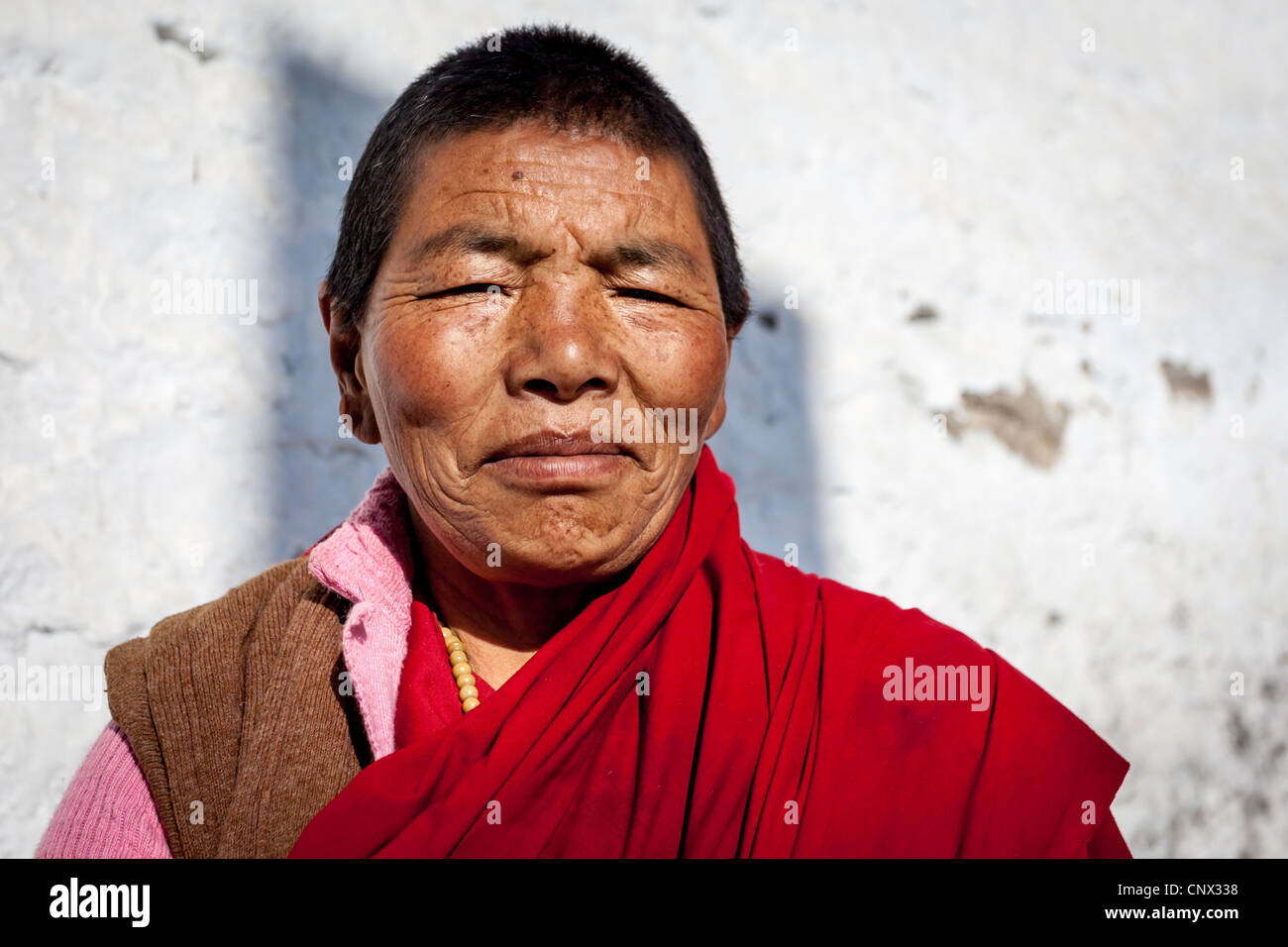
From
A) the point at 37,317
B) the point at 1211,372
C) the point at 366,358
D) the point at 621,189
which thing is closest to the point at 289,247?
the point at 37,317

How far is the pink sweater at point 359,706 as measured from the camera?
4.78 feet

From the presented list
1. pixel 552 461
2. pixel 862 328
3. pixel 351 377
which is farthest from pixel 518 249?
pixel 862 328

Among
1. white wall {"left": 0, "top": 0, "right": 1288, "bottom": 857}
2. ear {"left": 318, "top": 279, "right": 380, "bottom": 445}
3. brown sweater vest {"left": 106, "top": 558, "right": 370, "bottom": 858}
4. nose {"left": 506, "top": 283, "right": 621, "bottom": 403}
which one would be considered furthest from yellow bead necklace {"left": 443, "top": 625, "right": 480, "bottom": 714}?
white wall {"left": 0, "top": 0, "right": 1288, "bottom": 857}

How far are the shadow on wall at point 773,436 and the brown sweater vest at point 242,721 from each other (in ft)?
5.09

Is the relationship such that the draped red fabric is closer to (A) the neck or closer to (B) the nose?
(A) the neck

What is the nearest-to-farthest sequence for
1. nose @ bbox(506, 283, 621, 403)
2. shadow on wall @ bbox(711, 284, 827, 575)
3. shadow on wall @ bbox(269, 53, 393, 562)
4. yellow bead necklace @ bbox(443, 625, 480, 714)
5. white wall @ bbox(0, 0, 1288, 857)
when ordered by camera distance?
A: nose @ bbox(506, 283, 621, 403)
yellow bead necklace @ bbox(443, 625, 480, 714)
white wall @ bbox(0, 0, 1288, 857)
shadow on wall @ bbox(269, 53, 393, 562)
shadow on wall @ bbox(711, 284, 827, 575)

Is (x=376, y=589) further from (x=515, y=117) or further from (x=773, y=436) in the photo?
(x=773, y=436)

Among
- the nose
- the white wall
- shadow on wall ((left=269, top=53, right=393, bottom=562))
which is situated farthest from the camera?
shadow on wall ((left=269, top=53, right=393, bottom=562))

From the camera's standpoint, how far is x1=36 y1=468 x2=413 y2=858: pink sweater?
57.4 inches

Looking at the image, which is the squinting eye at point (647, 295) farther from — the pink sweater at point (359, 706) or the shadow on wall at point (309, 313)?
the shadow on wall at point (309, 313)

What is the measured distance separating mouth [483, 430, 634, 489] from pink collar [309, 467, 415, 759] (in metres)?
0.33

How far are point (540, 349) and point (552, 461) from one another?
152 mm

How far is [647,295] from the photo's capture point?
146cm
